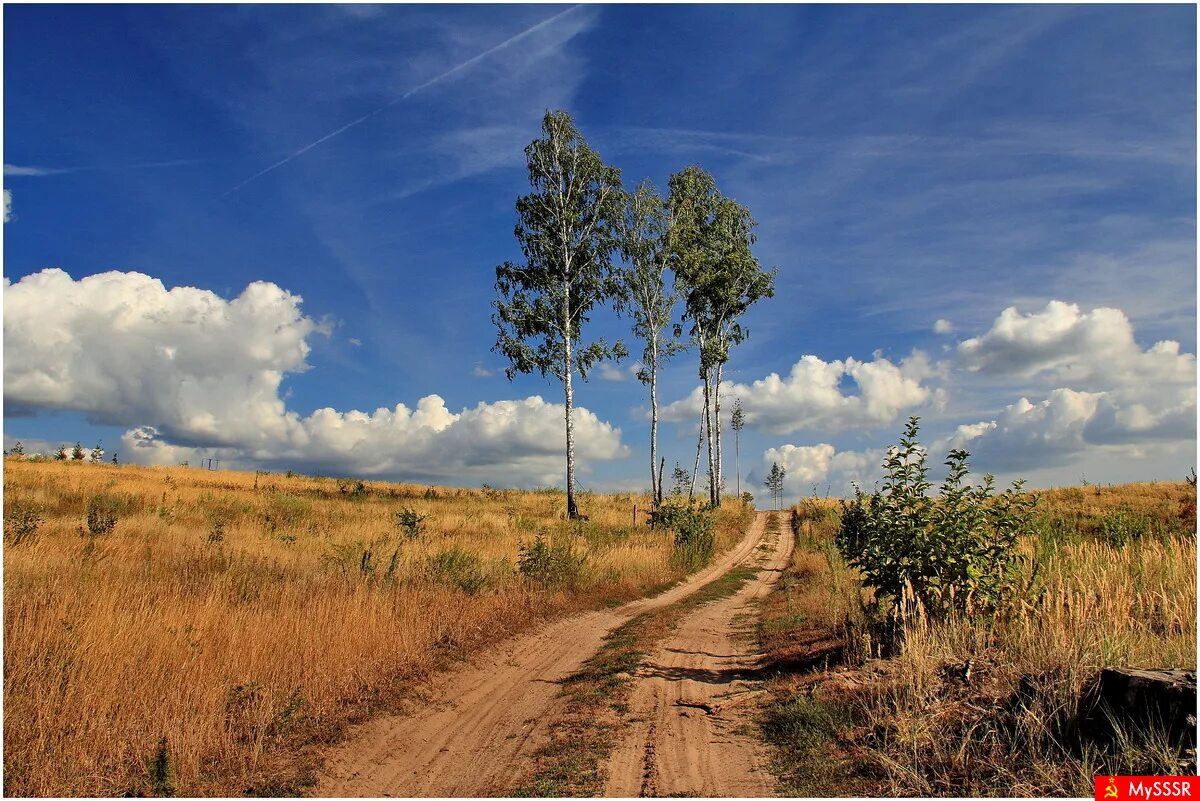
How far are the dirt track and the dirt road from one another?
0.41ft

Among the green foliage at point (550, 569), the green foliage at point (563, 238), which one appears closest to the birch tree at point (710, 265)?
the green foliage at point (563, 238)

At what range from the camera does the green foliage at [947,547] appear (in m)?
7.58

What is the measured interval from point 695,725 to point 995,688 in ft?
9.33

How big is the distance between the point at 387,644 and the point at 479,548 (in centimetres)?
1036

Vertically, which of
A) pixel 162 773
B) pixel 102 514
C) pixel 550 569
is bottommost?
pixel 162 773

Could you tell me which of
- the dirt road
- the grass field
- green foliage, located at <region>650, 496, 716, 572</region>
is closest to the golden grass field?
green foliage, located at <region>650, 496, 716, 572</region>

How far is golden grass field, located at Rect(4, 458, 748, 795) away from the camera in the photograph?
563 centimetres

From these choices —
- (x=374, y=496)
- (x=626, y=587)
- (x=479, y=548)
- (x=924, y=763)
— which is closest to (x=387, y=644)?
(x=924, y=763)

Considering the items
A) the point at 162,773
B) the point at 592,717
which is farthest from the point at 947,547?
the point at 162,773

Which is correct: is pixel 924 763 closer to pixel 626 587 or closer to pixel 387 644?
pixel 387 644

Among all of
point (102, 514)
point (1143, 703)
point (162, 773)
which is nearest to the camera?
point (1143, 703)

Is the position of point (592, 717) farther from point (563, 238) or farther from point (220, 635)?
point (563, 238)

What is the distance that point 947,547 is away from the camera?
7672 mm

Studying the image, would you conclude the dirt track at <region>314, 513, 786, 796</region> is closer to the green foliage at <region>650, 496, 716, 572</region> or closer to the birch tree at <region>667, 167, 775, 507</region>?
the green foliage at <region>650, 496, 716, 572</region>
